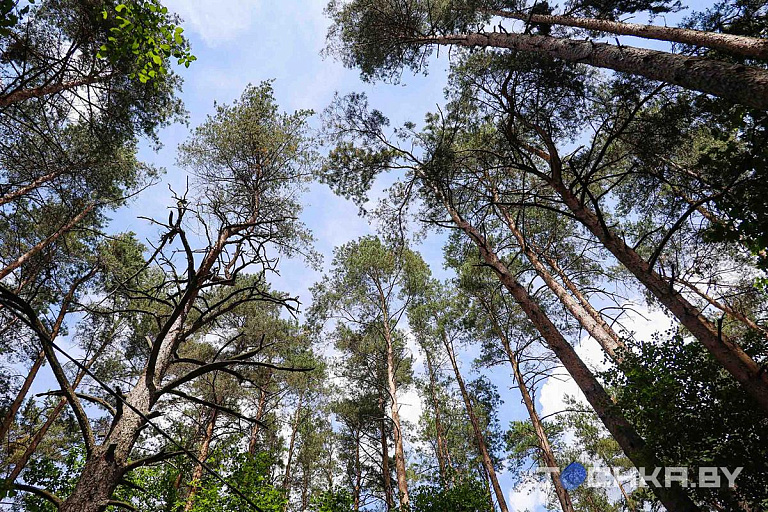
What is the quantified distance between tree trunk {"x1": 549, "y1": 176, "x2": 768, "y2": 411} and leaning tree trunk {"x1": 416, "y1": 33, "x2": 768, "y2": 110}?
1705 millimetres

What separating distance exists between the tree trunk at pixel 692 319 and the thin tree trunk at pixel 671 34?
2353 mm

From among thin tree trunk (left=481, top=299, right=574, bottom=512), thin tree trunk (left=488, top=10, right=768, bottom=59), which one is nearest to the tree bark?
thin tree trunk (left=481, top=299, right=574, bottom=512)

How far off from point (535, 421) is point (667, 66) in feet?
31.1

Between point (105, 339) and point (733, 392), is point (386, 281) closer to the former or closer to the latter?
point (105, 339)

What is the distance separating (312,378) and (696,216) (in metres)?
14.6

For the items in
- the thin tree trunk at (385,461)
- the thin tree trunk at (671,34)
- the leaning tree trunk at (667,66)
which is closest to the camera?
the leaning tree trunk at (667,66)

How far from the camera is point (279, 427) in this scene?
15.8 meters

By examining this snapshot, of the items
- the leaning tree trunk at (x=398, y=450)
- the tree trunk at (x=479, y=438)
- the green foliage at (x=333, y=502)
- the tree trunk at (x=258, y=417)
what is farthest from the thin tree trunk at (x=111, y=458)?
the tree trunk at (x=479, y=438)

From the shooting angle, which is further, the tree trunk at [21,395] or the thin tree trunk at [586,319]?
the tree trunk at [21,395]

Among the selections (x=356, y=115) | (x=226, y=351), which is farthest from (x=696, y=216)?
(x=226, y=351)

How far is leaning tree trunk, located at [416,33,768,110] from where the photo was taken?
3.29 m

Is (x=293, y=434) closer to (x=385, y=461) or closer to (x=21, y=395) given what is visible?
(x=385, y=461)

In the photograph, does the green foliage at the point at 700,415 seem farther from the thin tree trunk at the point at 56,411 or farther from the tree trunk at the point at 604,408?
the thin tree trunk at the point at 56,411

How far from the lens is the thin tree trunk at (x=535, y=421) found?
31.1 feet
